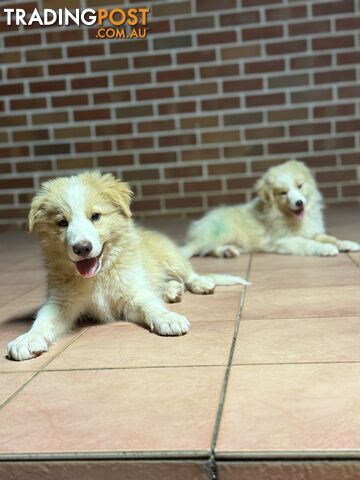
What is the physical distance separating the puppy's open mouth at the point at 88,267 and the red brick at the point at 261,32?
4092 millimetres

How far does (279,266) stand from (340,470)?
222cm

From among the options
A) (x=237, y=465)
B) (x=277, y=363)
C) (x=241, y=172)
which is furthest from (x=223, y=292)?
(x=241, y=172)

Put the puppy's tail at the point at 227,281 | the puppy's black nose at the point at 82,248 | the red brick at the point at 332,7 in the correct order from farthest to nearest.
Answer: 1. the red brick at the point at 332,7
2. the puppy's tail at the point at 227,281
3. the puppy's black nose at the point at 82,248

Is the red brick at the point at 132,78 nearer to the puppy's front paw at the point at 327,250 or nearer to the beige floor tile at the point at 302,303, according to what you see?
the puppy's front paw at the point at 327,250

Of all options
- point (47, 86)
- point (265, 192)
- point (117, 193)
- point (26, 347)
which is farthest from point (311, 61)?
point (26, 347)

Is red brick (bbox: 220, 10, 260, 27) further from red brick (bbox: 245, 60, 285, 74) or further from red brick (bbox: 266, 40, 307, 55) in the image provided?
red brick (bbox: 245, 60, 285, 74)

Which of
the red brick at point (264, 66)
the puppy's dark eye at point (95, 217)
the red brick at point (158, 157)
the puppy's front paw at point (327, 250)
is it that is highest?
the red brick at point (264, 66)

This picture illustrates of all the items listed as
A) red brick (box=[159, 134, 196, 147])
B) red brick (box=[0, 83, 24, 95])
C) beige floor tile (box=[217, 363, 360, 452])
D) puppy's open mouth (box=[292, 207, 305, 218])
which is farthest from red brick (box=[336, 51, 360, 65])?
beige floor tile (box=[217, 363, 360, 452])

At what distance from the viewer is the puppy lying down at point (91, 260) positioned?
2.03m

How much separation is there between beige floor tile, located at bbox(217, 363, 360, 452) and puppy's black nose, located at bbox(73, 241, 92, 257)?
69 centimetres

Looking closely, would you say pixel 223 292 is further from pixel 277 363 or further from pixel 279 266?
pixel 277 363

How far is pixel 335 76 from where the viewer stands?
554cm

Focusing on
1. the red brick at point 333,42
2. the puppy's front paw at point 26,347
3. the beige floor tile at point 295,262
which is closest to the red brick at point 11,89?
the red brick at point 333,42

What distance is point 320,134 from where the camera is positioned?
564 centimetres
